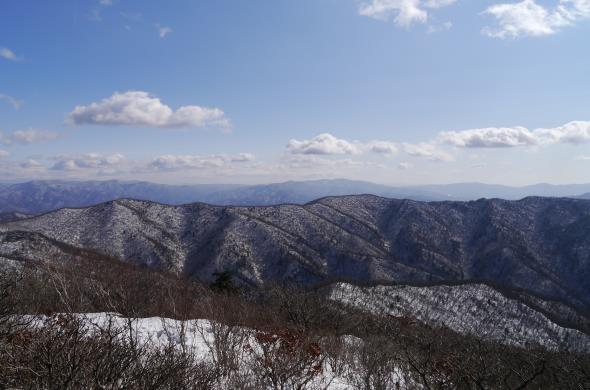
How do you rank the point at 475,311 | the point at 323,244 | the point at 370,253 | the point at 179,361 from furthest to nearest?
the point at 323,244 < the point at 370,253 < the point at 475,311 < the point at 179,361

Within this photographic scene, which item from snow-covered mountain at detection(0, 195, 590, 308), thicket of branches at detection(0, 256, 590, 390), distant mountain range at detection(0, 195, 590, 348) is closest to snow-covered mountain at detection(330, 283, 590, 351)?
distant mountain range at detection(0, 195, 590, 348)

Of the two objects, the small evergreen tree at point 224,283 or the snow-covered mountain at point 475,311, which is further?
the snow-covered mountain at point 475,311

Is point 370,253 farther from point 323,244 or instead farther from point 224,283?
point 224,283

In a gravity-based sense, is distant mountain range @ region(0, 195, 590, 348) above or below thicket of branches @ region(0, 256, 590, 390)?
below

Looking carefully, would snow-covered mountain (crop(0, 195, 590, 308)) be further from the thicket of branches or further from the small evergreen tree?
the thicket of branches

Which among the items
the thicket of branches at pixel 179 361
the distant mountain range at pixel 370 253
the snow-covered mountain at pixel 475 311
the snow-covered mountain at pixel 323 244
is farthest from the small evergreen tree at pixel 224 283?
the snow-covered mountain at pixel 323 244

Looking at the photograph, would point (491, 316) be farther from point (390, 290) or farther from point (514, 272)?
point (514, 272)

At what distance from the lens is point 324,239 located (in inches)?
6471

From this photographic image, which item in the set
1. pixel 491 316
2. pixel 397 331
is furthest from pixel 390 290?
pixel 397 331

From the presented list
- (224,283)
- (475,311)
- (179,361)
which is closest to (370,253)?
(475,311)

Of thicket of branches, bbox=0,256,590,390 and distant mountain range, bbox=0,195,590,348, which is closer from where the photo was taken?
thicket of branches, bbox=0,256,590,390

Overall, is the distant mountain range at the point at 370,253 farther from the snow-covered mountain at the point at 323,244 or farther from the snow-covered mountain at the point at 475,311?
the snow-covered mountain at the point at 323,244

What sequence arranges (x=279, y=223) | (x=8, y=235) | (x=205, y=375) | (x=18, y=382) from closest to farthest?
(x=18, y=382) → (x=205, y=375) → (x=8, y=235) → (x=279, y=223)

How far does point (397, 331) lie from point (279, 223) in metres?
129
